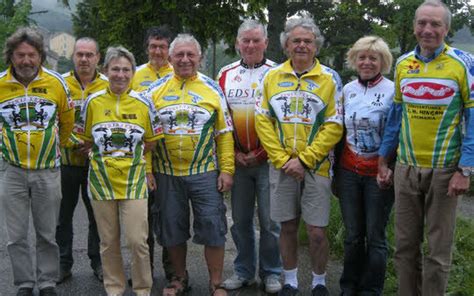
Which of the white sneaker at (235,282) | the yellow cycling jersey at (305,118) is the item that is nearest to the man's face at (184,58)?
the yellow cycling jersey at (305,118)

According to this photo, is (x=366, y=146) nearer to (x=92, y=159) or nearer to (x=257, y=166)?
(x=257, y=166)

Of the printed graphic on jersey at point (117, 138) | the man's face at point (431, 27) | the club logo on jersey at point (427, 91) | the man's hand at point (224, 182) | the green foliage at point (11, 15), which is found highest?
the green foliage at point (11, 15)

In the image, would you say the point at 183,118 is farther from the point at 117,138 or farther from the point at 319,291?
the point at 319,291

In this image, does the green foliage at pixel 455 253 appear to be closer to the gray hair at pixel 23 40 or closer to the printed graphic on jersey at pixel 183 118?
the printed graphic on jersey at pixel 183 118

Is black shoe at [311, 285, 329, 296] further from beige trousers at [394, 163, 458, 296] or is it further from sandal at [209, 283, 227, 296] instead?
sandal at [209, 283, 227, 296]

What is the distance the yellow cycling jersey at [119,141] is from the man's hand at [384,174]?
1772 mm

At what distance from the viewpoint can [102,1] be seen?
55.2 ft

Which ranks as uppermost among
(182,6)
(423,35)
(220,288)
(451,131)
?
(182,6)

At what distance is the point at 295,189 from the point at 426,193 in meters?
1.08

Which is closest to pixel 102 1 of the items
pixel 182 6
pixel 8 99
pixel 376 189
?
pixel 182 6

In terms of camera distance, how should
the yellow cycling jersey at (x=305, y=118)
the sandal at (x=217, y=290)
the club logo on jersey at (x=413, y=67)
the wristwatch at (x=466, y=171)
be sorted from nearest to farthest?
the wristwatch at (x=466, y=171) < the club logo on jersey at (x=413, y=67) < the yellow cycling jersey at (x=305, y=118) < the sandal at (x=217, y=290)

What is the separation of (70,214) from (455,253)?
12.8 ft

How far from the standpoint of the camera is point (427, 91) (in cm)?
390

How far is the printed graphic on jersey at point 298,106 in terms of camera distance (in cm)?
457
